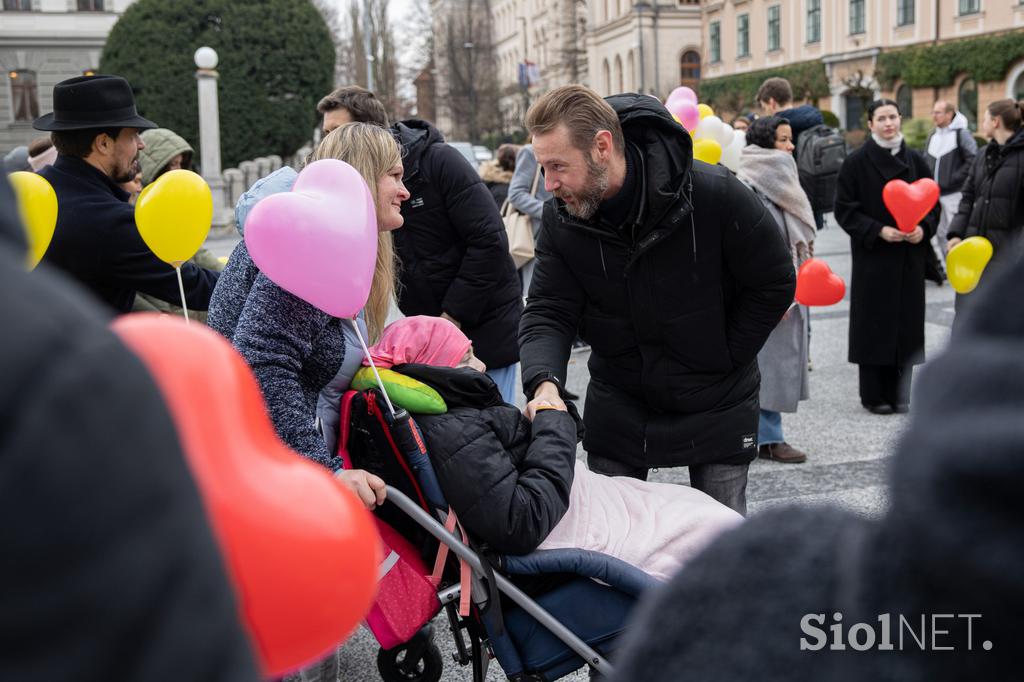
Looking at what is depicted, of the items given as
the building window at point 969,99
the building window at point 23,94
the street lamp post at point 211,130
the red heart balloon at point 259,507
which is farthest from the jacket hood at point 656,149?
the building window at point 23,94

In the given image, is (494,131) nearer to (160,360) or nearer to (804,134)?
(804,134)

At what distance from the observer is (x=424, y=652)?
3.45 m

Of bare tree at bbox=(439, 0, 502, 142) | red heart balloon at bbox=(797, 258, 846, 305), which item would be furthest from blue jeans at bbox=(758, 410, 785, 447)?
bare tree at bbox=(439, 0, 502, 142)

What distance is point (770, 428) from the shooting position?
598 cm

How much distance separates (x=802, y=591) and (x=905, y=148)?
6.48 m

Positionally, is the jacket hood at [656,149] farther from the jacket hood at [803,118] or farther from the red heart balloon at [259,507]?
the jacket hood at [803,118]

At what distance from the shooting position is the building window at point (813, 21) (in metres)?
46.4

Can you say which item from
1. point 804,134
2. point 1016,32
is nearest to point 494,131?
point 1016,32

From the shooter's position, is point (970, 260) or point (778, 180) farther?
point (970, 260)

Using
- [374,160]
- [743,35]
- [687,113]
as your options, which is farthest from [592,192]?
[743,35]

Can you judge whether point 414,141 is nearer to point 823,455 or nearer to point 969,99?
point 823,455

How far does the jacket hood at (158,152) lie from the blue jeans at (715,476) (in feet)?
8.67

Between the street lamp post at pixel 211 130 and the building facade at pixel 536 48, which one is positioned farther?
the building facade at pixel 536 48

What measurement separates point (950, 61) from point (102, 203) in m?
39.5
